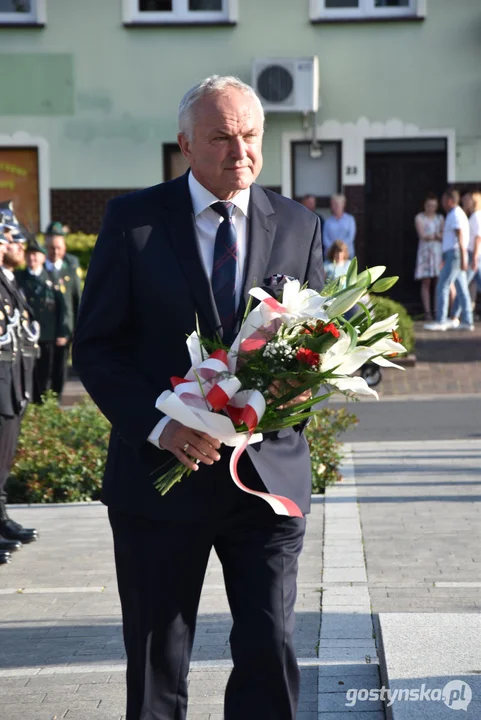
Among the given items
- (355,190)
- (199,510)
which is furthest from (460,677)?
(355,190)

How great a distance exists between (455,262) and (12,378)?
1220 centimetres

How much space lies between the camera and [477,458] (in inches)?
419

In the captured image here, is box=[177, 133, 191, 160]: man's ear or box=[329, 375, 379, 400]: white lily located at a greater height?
box=[177, 133, 191, 160]: man's ear

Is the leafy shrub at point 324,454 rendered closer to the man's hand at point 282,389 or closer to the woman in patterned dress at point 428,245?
the man's hand at point 282,389

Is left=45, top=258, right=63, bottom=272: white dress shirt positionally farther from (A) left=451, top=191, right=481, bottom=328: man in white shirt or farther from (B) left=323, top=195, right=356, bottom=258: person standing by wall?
(A) left=451, top=191, right=481, bottom=328: man in white shirt

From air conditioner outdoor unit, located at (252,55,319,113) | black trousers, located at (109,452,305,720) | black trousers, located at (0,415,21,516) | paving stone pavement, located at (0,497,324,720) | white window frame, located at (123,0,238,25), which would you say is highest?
white window frame, located at (123,0,238,25)

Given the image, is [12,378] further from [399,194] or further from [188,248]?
[399,194]

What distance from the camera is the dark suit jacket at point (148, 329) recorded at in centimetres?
383

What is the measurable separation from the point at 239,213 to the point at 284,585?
1114mm

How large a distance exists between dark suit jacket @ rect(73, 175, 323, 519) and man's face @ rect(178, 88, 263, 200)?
152 millimetres

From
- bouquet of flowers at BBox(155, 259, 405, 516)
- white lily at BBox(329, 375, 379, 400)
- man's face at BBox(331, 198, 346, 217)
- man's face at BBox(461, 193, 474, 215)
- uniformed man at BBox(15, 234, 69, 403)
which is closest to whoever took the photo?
bouquet of flowers at BBox(155, 259, 405, 516)

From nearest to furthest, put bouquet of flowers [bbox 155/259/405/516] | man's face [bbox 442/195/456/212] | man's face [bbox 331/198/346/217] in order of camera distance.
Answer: bouquet of flowers [bbox 155/259/405/516], man's face [bbox 442/195/456/212], man's face [bbox 331/198/346/217]

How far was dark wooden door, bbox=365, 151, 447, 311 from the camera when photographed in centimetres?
2228

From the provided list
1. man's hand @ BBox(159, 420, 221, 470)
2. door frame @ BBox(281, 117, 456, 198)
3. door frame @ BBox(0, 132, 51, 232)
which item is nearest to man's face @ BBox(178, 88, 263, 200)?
man's hand @ BBox(159, 420, 221, 470)
